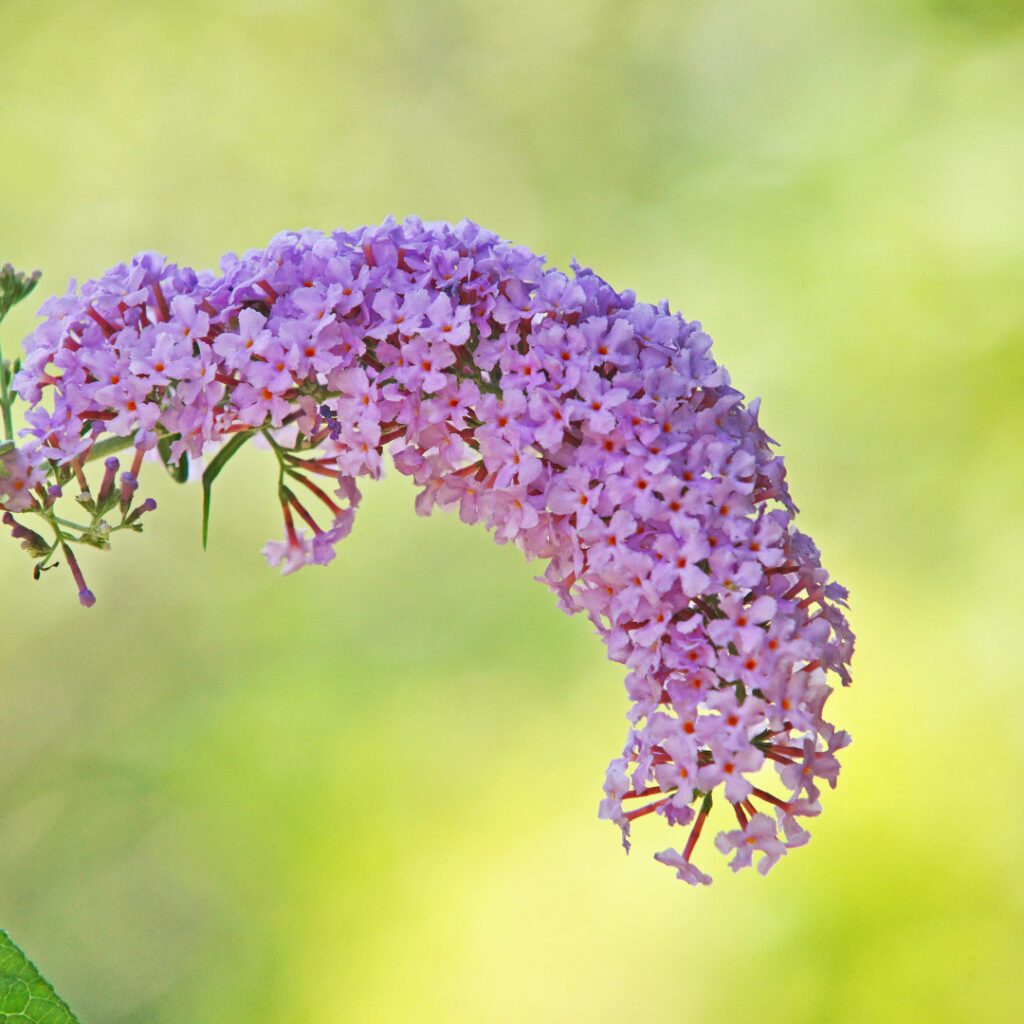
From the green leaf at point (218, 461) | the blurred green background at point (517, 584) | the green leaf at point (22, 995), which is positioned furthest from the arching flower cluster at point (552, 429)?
the blurred green background at point (517, 584)

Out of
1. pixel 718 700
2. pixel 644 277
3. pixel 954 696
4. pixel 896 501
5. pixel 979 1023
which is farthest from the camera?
pixel 644 277

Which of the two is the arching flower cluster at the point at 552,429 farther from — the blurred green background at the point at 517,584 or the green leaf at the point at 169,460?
the blurred green background at the point at 517,584

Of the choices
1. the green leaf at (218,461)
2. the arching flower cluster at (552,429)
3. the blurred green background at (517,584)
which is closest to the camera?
the arching flower cluster at (552,429)

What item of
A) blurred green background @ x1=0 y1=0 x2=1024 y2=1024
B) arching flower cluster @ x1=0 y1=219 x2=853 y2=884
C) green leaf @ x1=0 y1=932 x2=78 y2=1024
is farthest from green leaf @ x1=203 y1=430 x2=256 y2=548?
blurred green background @ x1=0 y1=0 x2=1024 y2=1024

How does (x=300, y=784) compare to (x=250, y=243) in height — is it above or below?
below

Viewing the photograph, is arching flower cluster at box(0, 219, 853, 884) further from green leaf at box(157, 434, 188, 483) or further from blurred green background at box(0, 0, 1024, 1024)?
blurred green background at box(0, 0, 1024, 1024)

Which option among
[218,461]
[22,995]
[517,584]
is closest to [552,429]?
[218,461]

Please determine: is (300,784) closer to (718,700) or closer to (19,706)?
(19,706)

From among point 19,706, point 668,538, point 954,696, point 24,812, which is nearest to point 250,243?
point 19,706
